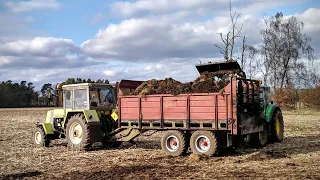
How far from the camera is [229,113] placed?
10.3 metres

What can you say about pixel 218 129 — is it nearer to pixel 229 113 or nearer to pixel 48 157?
pixel 229 113

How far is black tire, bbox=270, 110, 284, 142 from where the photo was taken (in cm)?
1363

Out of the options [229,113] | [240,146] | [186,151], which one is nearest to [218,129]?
[229,113]

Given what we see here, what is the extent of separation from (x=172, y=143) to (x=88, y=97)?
3.53 m

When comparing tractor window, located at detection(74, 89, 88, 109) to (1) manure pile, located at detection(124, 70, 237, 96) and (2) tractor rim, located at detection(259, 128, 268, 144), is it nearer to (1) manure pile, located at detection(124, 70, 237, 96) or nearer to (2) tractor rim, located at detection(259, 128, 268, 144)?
(1) manure pile, located at detection(124, 70, 237, 96)

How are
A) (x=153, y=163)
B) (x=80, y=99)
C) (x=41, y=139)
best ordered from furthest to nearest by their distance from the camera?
1. (x=41, y=139)
2. (x=80, y=99)
3. (x=153, y=163)

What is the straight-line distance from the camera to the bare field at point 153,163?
838 centimetres

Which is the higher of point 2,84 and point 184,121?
point 2,84

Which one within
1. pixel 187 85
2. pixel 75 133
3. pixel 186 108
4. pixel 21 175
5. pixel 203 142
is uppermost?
pixel 187 85

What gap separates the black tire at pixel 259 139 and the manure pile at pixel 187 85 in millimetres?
2253

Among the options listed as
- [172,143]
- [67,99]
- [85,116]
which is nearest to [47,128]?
[67,99]

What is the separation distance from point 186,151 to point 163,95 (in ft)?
5.82

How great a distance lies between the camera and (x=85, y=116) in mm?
12719

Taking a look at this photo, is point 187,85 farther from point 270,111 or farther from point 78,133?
point 78,133
